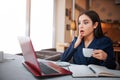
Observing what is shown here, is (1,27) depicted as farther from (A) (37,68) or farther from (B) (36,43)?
(A) (37,68)

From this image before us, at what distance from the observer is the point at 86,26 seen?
1.52m

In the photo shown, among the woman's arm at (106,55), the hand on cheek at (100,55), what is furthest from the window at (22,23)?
the hand on cheek at (100,55)

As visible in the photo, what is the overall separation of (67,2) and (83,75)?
364 centimetres

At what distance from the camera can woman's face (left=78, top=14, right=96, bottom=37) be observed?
4.99 feet

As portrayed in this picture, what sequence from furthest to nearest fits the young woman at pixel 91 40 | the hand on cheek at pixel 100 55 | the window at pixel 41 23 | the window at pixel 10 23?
A: the window at pixel 41 23 → the window at pixel 10 23 → the young woman at pixel 91 40 → the hand on cheek at pixel 100 55

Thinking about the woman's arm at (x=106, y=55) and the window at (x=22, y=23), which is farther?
the window at (x=22, y=23)

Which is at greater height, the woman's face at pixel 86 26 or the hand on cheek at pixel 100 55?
the woman's face at pixel 86 26

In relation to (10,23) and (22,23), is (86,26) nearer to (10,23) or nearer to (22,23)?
(10,23)

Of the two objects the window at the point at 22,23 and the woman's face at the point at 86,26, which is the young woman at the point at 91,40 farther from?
the window at the point at 22,23

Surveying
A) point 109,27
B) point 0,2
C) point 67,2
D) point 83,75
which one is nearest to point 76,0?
point 67,2

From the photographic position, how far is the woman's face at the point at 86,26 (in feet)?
4.99

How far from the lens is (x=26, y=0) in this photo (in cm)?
404

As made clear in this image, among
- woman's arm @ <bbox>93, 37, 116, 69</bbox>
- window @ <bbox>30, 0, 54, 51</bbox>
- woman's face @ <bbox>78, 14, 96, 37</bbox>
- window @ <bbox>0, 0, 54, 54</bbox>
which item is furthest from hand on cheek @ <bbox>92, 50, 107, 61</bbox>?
window @ <bbox>30, 0, 54, 51</bbox>

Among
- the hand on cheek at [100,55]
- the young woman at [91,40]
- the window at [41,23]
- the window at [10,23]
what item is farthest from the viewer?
the window at [41,23]
